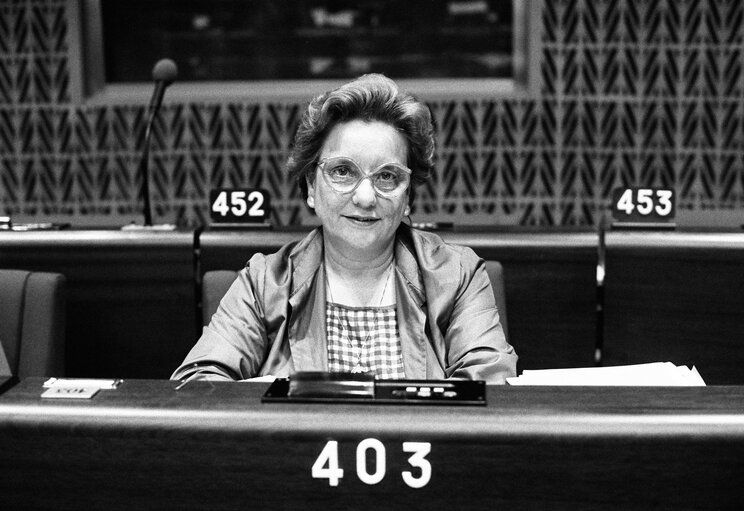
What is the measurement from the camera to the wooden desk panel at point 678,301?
6.64 ft

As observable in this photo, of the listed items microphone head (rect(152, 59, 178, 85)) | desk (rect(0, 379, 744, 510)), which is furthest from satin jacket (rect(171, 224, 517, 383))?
microphone head (rect(152, 59, 178, 85))

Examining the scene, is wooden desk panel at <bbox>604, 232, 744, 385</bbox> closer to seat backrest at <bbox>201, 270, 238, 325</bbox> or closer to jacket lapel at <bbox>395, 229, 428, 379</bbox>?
jacket lapel at <bbox>395, 229, 428, 379</bbox>

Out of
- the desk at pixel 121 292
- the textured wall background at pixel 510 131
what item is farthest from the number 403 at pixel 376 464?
the textured wall background at pixel 510 131

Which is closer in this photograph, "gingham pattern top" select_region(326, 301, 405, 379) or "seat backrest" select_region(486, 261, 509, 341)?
"gingham pattern top" select_region(326, 301, 405, 379)

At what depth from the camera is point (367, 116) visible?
1.60 m

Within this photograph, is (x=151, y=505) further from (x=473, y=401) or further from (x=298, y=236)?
(x=298, y=236)

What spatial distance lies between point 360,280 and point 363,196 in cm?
23

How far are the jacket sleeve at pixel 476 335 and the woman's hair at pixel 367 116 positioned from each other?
0.83 feet

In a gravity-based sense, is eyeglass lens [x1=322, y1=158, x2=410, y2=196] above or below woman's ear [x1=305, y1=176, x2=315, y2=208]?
above

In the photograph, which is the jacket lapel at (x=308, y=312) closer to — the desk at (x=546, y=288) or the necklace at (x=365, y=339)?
the necklace at (x=365, y=339)

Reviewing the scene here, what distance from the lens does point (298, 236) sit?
2.15 metres

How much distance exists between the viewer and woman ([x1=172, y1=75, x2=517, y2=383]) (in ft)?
5.15

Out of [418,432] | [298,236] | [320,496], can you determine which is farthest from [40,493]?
[298,236]

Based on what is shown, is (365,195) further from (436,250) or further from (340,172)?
(436,250)
